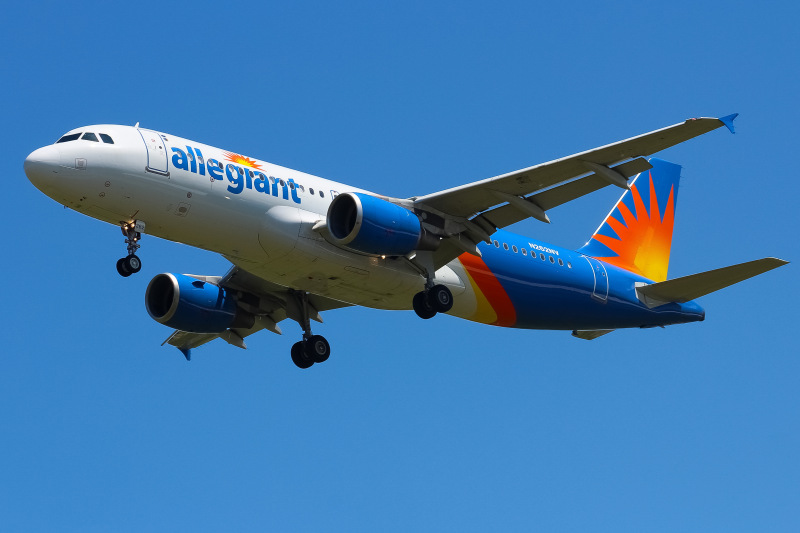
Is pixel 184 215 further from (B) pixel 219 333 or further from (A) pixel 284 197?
(B) pixel 219 333

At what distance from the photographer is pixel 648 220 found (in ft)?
143

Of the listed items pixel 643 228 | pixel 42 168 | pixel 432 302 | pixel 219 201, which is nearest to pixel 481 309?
pixel 432 302

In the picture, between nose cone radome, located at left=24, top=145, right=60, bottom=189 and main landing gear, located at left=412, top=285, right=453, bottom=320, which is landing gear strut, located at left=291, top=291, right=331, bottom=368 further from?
nose cone radome, located at left=24, top=145, right=60, bottom=189

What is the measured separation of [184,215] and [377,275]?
18.9 ft

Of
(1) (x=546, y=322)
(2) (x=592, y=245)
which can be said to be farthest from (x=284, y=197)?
→ (2) (x=592, y=245)

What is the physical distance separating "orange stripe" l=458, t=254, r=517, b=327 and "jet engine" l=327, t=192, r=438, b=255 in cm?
355

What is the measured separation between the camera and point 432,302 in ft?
111

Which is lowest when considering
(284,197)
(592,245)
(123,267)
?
(123,267)

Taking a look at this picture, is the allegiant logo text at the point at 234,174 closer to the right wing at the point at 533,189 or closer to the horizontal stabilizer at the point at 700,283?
the right wing at the point at 533,189

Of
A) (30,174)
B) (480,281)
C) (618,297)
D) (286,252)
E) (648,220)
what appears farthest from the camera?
(648,220)

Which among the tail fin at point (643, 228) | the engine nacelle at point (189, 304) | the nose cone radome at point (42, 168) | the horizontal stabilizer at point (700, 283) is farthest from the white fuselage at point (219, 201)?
the tail fin at point (643, 228)

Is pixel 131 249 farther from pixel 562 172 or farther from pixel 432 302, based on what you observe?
pixel 562 172

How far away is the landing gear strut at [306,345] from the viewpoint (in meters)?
36.8

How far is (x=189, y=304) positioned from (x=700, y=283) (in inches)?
614
